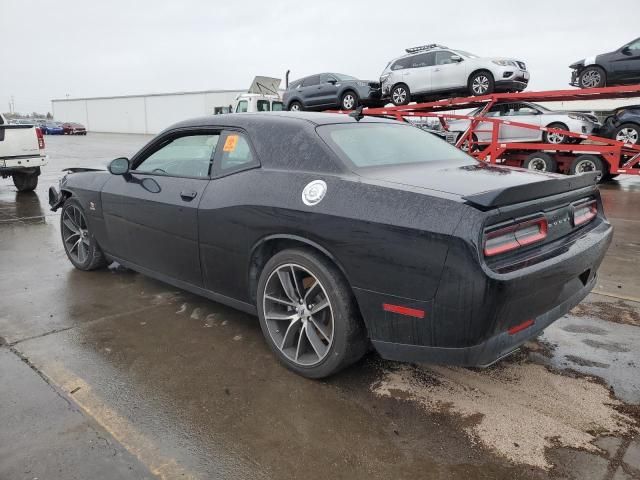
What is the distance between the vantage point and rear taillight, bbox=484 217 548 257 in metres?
2.26

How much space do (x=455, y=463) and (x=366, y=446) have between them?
395mm

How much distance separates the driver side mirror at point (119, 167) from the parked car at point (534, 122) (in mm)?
10385

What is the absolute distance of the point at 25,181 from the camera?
1085 centimetres

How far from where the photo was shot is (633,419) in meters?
2.51

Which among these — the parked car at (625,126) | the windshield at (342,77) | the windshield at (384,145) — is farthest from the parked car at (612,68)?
the windshield at (384,145)

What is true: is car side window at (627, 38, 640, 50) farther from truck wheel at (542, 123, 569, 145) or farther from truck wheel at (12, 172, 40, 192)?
truck wheel at (12, 172, 40, 192)

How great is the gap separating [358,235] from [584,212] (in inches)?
58.4

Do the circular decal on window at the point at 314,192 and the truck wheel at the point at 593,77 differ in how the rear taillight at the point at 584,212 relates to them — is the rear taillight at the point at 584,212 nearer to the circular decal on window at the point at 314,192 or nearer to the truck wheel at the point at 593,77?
the circular decal on window at the point at 314,192

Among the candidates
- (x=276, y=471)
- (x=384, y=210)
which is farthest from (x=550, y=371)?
(x=276, y=471)

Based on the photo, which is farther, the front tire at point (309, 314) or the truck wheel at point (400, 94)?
the truck wheel at point (400, 94)

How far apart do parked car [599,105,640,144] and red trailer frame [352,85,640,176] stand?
9.9 inches

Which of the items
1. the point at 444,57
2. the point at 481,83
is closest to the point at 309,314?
the point at 481,83

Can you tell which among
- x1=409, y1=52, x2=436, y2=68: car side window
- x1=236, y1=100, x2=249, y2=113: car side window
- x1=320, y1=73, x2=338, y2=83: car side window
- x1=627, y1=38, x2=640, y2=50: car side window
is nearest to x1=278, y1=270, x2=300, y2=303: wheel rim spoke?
x1=627, y1=38, x2=640, y2=50: car side window

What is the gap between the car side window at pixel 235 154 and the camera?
3250 millimetres
